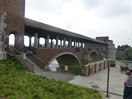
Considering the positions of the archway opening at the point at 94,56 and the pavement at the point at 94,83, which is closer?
the pavement at the point at 94,83

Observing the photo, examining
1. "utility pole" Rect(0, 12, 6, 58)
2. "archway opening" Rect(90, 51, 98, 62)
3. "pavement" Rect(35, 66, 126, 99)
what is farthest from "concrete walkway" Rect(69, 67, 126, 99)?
"archway opening" Rect(90, 51, 98, 62)

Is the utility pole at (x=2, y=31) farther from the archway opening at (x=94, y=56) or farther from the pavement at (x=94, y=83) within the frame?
the archway opening at (x=94, y=56)

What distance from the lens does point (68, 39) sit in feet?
93.7

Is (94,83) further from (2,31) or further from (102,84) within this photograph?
(2,31)

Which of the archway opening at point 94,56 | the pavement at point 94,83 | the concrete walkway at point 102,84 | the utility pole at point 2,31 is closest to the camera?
the concrete walkway at point 102,84

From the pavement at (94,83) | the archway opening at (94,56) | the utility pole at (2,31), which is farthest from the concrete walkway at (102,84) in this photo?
the archway opening at (94,56)

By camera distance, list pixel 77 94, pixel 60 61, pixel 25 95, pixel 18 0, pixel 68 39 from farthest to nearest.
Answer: pixel 60 61 < pixel 68 39 < pixel 18 0 < pixel 77 94 < pixel 25 95

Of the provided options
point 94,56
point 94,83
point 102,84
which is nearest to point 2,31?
point 94,83

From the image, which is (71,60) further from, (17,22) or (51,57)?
(17,22)

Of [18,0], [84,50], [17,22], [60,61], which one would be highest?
[18,0]

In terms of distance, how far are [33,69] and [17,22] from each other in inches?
222

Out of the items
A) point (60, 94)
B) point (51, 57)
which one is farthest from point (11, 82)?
point (51, 57)

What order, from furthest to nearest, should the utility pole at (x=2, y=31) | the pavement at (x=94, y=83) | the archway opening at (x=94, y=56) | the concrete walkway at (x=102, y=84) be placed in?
the archway opening at (x=94, y=56) → the utility pole at (x=2, y=31) → the pavement at (x=94, y=83) → the concrete walkway at (x=102, y=84)

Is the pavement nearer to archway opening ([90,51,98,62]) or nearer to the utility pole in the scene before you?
the utility pole
